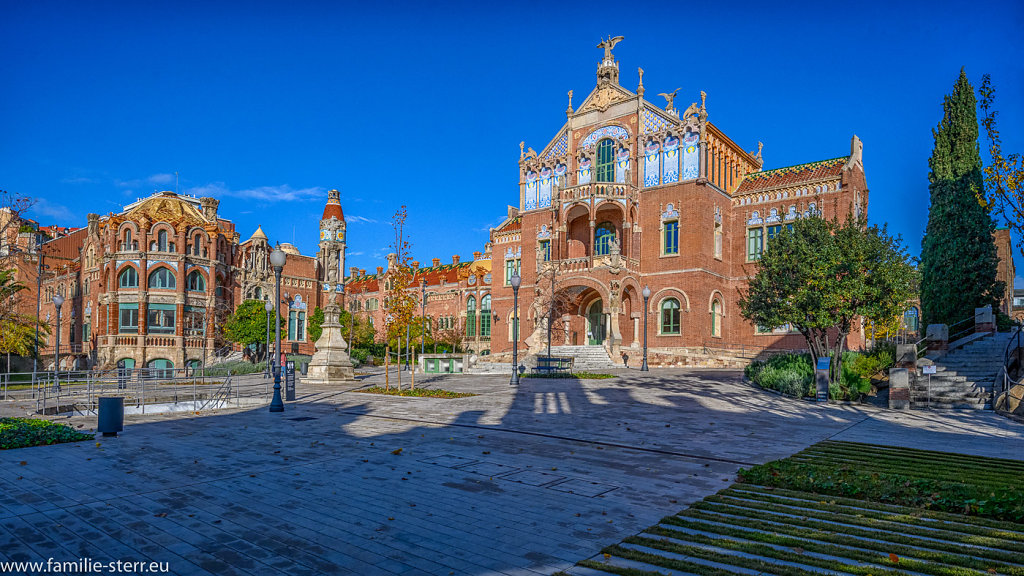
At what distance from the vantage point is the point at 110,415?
11.2 m

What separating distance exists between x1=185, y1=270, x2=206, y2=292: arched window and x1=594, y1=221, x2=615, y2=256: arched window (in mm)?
33242

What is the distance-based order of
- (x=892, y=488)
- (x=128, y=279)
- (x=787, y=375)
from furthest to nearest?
(x=128, y=279), (x=787, y=375), (x=892, y=488)

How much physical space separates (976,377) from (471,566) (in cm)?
1898

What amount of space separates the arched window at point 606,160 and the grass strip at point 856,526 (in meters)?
37.6

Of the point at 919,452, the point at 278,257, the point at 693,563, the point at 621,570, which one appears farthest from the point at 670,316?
the point at 621,570

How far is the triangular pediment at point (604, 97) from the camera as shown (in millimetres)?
42656

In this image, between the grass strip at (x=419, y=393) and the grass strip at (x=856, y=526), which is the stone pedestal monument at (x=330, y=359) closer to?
the grass strip at (x=419, y=393)

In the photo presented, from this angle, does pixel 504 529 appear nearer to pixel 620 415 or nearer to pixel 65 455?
pixel 65 455

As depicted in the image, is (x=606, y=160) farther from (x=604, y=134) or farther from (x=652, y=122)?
(x=652, y=122)

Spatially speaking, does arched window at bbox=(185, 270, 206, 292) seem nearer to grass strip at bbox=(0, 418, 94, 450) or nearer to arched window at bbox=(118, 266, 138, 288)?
arched window at bbox=(118, 266, 138, 288)

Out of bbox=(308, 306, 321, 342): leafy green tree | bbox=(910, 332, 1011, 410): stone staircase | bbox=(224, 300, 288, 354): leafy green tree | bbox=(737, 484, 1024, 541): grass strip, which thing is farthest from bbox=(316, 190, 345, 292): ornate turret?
bbox=(737, 484, 1024, 541): grass strip

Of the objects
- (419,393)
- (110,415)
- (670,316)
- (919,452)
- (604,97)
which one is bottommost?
(419,393)

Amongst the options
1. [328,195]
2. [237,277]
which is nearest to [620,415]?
[237,277]

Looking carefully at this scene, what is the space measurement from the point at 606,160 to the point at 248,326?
29943 mm
